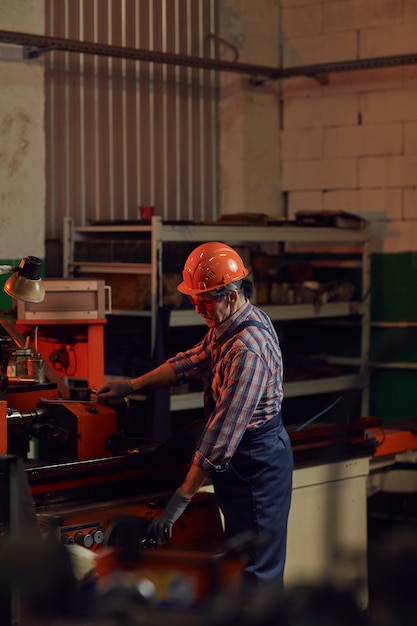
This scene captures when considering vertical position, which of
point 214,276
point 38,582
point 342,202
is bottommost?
point 38,582

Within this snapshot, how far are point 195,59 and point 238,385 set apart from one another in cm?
355

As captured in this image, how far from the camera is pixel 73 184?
618cm

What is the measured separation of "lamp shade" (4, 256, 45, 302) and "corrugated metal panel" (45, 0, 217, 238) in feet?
8.99

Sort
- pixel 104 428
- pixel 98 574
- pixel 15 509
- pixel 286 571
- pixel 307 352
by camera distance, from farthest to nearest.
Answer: pixel 307 352, pixel 286 571, pixel 104 428, pixel 15 509, pixel 98 574

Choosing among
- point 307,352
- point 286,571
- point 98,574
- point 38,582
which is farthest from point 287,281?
point 38,582

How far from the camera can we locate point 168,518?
10.4 ft

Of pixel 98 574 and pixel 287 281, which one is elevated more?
pixel 287 281

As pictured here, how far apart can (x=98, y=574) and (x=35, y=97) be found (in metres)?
4.36

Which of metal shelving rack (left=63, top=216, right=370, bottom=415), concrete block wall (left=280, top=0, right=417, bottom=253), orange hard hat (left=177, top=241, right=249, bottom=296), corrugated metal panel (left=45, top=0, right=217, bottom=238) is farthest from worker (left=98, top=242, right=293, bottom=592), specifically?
concrete block wall (left=280, top=0, right=417, bottom=253)

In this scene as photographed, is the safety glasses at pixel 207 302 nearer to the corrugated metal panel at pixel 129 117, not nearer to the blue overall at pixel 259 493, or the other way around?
the blue overall at pixel 259 493

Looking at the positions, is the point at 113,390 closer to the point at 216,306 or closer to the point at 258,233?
the point at 216,306

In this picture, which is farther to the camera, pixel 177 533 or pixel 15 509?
pixel 177 533

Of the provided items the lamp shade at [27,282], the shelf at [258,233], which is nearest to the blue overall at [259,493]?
the lamp shade at [27,282]

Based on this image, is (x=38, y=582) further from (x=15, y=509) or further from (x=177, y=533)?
(x=177, y=533)
